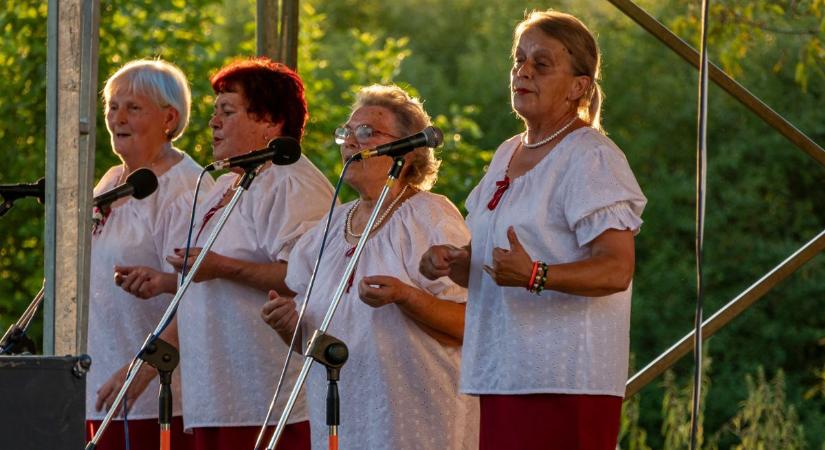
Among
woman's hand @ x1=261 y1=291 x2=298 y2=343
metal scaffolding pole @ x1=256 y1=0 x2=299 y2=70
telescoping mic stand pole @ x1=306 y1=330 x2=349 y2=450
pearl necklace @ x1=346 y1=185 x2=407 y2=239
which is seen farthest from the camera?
metal scaffolding pole @ x1=256 y1=0 x2=299 y2=70

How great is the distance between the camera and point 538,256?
12.6ft

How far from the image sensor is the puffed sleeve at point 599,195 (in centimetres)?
374

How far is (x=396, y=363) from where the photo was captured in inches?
173

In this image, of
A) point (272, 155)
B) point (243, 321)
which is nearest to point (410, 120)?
point (272, 155)

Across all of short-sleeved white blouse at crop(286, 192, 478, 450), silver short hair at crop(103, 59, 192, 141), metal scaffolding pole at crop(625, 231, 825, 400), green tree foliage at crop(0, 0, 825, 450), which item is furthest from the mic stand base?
green tree foliage at crop(0, 0, 825, 450)

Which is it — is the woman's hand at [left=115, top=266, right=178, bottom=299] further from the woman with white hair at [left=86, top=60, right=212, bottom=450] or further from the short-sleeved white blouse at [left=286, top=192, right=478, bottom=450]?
the short-sleeved white blouse at [left=286, top=192, right=478, bottom=450]

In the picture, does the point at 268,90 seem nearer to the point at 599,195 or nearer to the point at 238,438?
the point at 238,438

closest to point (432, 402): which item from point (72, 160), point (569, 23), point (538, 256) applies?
point (538, 256)

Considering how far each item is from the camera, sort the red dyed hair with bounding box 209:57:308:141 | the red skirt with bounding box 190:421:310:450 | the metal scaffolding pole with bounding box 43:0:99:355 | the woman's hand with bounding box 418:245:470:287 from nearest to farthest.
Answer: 1. the metal scaffolding pole with bounding box 43:0:99:355
2. the woman's hand with bounding box 418:245:470:287
3. the red skirt with bounding box 190:421:310:450
4. the red dyed hair with bounding box 209:57:308:141

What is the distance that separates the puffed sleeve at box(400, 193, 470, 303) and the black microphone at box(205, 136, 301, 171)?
44 cm

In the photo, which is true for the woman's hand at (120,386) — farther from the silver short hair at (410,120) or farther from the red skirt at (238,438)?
the silver short hair at (410,120)

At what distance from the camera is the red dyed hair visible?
4.99 m

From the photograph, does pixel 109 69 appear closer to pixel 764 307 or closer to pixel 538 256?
pixel 538 256

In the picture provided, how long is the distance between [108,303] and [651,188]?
1440 centimetres
